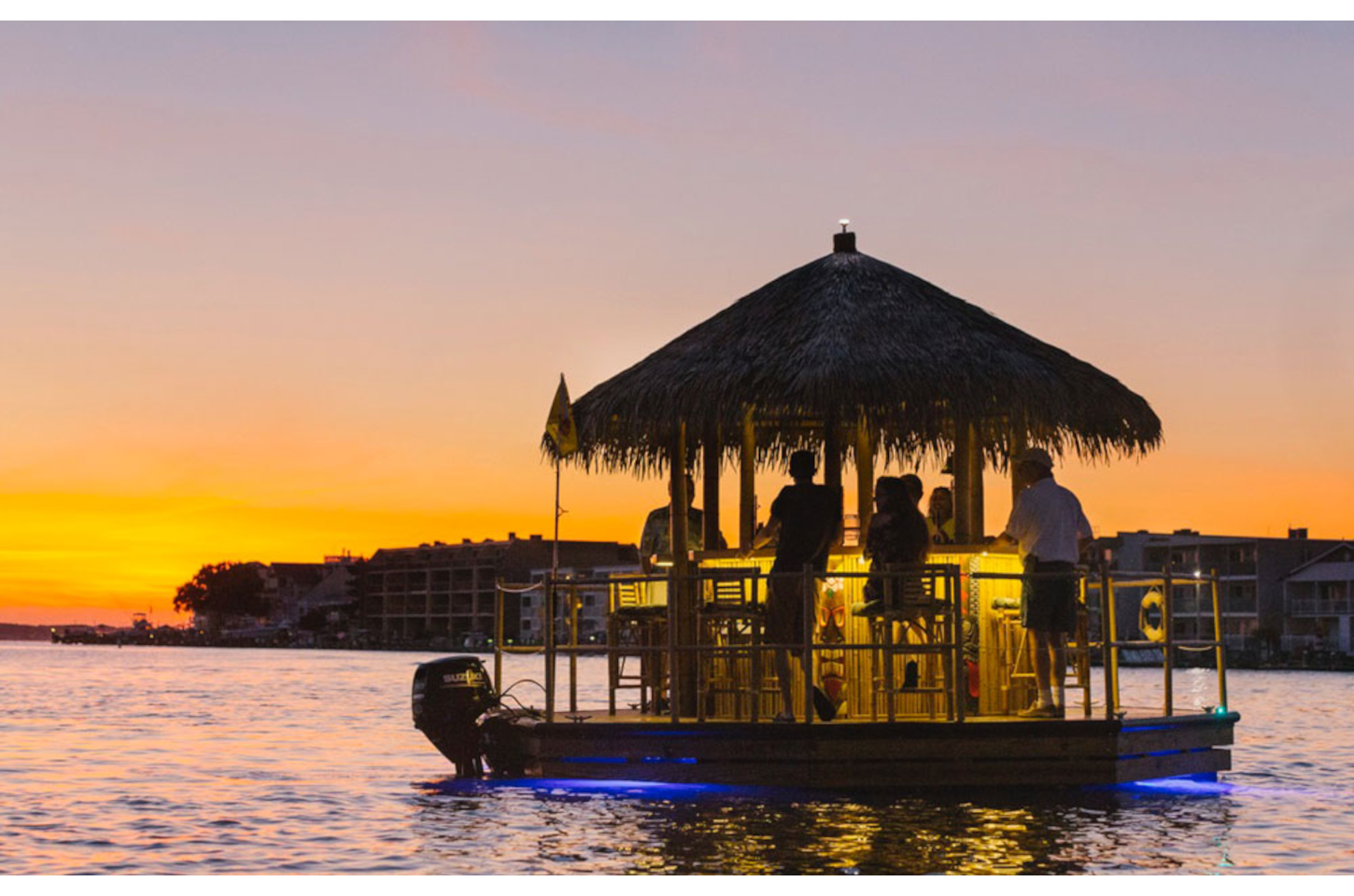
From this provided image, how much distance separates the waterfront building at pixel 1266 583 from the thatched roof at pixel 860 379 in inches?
4521

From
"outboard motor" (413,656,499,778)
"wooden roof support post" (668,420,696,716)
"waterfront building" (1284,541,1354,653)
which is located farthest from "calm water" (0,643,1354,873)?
"waterfront building" (1284,541,1354,653)

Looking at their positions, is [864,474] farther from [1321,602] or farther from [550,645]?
[1321,602]

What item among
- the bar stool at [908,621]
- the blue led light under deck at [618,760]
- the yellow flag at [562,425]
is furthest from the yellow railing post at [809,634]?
the yellow flag at [562,425]

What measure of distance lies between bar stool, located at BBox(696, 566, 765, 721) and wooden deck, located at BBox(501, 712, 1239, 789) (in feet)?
1.20

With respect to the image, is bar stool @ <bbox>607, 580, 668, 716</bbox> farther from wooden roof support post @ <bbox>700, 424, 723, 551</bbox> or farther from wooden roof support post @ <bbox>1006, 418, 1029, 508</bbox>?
wooden roof support post @ <bbox>1006, 418, 1029, 508</bbox>

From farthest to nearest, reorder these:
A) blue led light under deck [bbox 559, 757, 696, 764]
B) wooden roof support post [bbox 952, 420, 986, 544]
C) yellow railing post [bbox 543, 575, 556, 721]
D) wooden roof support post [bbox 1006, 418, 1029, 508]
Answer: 1. wooden roof support post [bbox 1006, 418, 1029, 508]
2. wooden roof support post [bbox 952, 420, 986, 544]
3. yellow railing post [bbox 543, 575, 556, 721]
4. blue led light under deck [bbox 559, 757, 696, 764]

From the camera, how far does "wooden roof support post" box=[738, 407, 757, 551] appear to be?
703 inches

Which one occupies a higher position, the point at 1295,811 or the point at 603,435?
the point at 603,435

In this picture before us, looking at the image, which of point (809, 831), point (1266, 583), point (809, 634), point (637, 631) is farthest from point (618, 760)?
point (1266, 583)

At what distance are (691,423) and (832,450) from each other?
1.40m

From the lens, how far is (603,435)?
1792 centimetres
